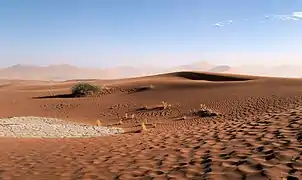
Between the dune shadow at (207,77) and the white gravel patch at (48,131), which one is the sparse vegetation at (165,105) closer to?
the white gravel patch at (48,131)

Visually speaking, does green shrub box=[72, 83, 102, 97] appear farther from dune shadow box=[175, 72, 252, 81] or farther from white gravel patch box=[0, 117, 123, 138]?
dune shadow box=[175, 72, 252, 81]

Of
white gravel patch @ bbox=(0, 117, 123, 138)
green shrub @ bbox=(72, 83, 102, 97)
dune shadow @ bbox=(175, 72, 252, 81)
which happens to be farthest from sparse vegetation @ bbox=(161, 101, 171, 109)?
dune shadow @ bbox=(175, 72, 252, 81)

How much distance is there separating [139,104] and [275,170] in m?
19.7

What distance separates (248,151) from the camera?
23.2 ft

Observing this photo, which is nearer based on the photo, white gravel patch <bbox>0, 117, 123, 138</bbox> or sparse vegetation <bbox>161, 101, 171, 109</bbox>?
white gravel patch <bbox>0, 117, 123, 138</bbox>

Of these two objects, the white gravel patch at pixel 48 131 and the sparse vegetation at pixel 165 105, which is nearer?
the white gravel patch at pixel 48 131

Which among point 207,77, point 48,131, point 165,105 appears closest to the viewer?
point 48,131

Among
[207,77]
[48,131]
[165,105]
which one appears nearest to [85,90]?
[165,105]

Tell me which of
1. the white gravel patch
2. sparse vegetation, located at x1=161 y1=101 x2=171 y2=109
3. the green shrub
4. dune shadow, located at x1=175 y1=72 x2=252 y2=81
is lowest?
the white gravel patch

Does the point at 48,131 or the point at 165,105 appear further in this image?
the point at 165,105

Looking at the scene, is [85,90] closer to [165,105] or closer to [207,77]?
[165,105]

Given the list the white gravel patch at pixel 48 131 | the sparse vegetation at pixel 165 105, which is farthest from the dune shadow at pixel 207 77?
the white gravel patch at pixel 48 131

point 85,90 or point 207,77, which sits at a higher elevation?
point 207,77

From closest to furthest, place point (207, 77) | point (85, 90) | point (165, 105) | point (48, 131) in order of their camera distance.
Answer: point (48, 131)
point (165, 105)
point (85, 90)
point (207, 77)
